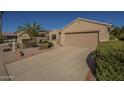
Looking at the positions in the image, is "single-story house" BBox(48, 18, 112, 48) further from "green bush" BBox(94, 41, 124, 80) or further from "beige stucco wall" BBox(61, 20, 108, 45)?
"green bush" BBox(94, 41, 124, 80)

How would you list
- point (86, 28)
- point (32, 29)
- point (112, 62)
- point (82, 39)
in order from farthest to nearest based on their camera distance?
point (32, 29)
point (82, 39)
point (86, 28)
point (112, 62)

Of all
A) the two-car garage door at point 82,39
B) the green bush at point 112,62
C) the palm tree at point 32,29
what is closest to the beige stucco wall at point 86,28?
the two-car garage door at point 82,39

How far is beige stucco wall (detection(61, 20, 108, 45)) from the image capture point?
14295 mm

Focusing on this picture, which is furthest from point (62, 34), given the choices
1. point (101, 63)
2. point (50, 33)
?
point (101, 63)

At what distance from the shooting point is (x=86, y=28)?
15984mm

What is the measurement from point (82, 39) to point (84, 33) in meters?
0.80

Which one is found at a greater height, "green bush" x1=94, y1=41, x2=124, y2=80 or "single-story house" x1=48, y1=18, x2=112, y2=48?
"single-story house" x1=48, y1=18, x2=112, y2=48

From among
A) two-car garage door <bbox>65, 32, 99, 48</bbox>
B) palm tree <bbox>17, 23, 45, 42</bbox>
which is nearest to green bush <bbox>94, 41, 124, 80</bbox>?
two-car garage door <bbox>65, 32, 99, 48</bbox>

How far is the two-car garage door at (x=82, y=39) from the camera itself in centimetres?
1497

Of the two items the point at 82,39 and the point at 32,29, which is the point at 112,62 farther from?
the point at 32,29

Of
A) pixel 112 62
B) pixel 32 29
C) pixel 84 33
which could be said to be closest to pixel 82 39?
pixel 84 33

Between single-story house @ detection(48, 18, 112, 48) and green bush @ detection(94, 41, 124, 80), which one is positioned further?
single-story house @ detection(48, 18, 112, 48)
